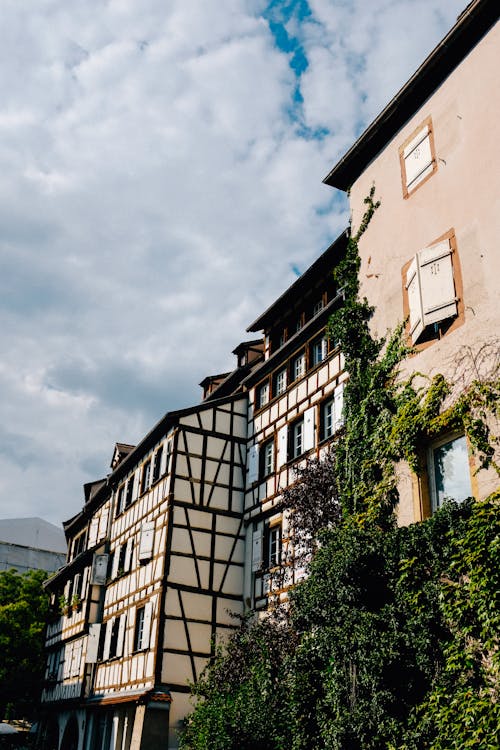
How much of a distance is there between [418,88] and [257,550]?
12.4 metres

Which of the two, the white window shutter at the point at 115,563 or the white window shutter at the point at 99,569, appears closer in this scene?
the white window shutter at the point at 115,563

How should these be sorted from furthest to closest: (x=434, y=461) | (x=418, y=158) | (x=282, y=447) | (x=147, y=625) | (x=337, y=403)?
1. (x=147, y=625)
2. (x=282, y=447)
3. (x=337, y=403)
4. (x=418, y=158)
5. (x=434, y=461)

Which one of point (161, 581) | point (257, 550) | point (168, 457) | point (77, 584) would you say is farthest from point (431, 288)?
point (77, 584)

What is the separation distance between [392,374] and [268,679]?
603cm

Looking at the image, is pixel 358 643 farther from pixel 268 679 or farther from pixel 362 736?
pixel 268 679

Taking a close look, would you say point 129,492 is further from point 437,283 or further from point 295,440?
point 437,283

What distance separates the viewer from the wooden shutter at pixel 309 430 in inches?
754

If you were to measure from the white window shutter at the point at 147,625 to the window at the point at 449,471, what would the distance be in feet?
38.8

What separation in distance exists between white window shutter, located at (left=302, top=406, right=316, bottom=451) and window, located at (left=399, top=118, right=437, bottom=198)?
286 inches

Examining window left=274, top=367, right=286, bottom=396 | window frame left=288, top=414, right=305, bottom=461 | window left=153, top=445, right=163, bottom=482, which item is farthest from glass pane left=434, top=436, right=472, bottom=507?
window left=153, top=445, right=163, bottom=482

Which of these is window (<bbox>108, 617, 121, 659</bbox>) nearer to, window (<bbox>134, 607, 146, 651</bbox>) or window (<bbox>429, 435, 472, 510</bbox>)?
window (<bbox>134, 607, 146, 651</bbox>)

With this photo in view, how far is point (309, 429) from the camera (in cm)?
1939

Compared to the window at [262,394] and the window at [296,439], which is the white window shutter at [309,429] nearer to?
the window at [296,439]

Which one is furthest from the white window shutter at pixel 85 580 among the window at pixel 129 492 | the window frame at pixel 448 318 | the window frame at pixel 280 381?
the window frame at pixel 448 318
